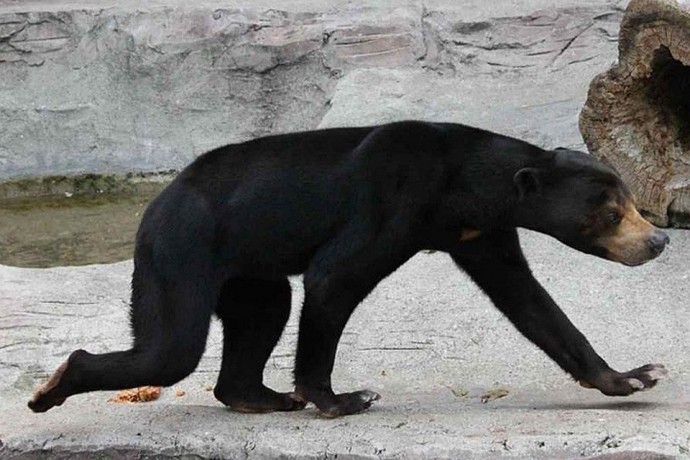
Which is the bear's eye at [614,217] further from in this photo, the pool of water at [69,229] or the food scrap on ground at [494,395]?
the pool of water at [69,229]

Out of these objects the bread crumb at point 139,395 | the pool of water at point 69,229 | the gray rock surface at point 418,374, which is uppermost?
the gray rock surface at point 418,374

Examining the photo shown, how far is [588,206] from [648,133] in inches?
98.6

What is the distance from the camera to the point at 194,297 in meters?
4.67

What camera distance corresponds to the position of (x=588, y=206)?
15.5 feet

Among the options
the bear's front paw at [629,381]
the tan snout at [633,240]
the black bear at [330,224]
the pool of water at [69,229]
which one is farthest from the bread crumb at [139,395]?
the pool of water at [69,229]

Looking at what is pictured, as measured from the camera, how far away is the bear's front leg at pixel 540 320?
5.05 metres

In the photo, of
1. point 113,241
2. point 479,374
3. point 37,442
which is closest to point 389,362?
point 479,374

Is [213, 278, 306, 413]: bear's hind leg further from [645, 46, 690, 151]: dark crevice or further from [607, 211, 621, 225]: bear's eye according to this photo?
[645, 46, 690, 151]: dark crevice

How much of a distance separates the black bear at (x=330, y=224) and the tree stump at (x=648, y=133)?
7.21ft

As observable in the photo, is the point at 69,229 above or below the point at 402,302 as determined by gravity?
below

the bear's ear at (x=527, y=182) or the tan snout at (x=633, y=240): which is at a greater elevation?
the bear's ear at (x=527, y=182)

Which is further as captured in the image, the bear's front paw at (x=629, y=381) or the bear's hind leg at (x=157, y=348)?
the bear's front paw at (x=629, y=381)

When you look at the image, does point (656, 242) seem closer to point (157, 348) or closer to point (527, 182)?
point (527, 182)

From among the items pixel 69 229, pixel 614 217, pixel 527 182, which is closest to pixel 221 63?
pixel 69 229
